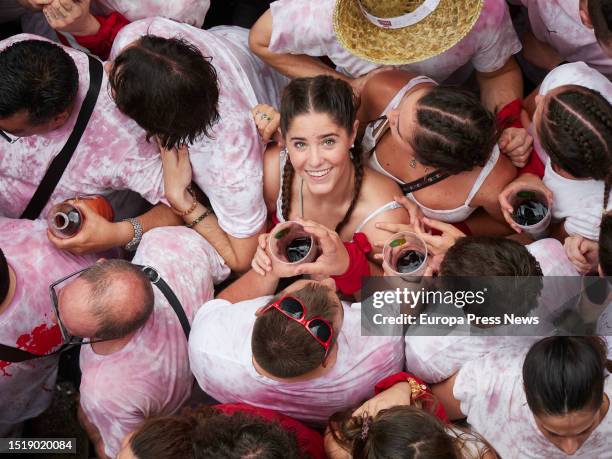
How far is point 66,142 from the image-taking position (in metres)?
2.88

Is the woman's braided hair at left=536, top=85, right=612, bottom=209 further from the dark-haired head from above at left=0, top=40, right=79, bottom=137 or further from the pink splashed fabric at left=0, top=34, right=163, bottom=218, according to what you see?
the dark-haired head from above at left=0, top=40, right=79, bottom=137

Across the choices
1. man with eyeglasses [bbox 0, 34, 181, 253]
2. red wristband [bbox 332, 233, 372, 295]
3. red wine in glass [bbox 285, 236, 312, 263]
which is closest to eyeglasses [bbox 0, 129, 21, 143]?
man with eyeglasses [bbox 0, 34, 181, 253]

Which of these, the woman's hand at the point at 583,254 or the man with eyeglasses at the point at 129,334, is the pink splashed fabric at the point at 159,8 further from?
the woman's hand at the point at 583,254

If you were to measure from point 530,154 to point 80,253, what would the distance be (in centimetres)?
212

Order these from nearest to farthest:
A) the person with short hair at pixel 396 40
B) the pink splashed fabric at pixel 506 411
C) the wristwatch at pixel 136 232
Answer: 1. the pink splashed fabric at pixel 506 411
2. the person with short hair at pixel 396 40
3. the wristwatch at pixel 136 232

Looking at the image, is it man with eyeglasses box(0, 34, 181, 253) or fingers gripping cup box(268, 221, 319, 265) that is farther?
fingers gripping cup box(268, 221, 319, 265)

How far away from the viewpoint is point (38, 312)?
8.95 feet

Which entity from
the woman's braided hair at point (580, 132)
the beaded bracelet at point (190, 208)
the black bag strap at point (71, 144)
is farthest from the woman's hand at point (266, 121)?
the woman's braided hair at point (580, 132)

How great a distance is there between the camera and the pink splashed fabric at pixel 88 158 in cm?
288

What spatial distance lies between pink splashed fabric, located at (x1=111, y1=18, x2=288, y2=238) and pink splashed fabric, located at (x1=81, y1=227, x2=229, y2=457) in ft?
0.87

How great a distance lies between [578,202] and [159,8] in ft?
7.00

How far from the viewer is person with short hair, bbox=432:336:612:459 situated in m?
2.07

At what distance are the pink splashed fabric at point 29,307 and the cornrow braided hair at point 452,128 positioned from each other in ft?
5.49

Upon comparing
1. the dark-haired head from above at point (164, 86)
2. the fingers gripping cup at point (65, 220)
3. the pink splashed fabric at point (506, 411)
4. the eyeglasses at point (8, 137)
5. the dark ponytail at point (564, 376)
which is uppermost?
the dark-haired head from above at point (164, 86)
